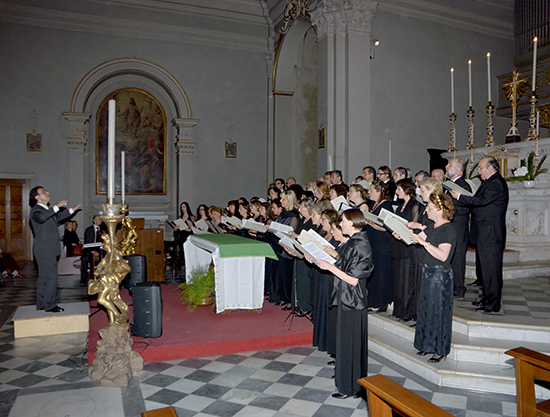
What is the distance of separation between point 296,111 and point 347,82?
455 centimetres

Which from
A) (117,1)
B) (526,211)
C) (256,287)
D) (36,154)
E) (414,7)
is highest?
(117,1)

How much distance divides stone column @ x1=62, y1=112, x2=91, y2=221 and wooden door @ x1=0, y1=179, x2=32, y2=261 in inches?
47.3

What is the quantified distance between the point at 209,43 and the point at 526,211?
10728 millimetres

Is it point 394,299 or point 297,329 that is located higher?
point 394,299

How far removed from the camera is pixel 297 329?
554 centimetres

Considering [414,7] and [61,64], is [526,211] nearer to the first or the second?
[414,7]

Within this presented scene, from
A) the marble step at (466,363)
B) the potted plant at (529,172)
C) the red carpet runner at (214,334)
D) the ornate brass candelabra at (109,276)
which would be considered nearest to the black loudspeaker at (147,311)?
the red carpet runner at (214,334)

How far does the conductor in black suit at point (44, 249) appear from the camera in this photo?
20.3ft

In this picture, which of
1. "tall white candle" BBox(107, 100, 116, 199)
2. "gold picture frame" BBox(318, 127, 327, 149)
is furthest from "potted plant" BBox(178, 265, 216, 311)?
"gold picture frame" BBox(318, 127, 327, 149)

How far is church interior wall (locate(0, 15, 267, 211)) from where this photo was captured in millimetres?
12516

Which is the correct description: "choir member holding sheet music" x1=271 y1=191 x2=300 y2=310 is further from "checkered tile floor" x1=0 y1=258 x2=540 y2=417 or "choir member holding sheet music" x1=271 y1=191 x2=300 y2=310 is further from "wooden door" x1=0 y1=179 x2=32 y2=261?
"wooden door" x1=0 y1=179 x2=32 y2=261

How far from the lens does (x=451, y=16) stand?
11859 mm

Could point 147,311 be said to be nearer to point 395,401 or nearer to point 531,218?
point 395,401

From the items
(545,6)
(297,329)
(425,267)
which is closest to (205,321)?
(297,329)
